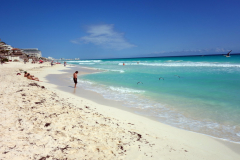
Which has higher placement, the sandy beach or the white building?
the white building

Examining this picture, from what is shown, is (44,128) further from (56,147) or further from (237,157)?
(237,157)

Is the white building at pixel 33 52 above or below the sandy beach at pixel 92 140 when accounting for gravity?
above

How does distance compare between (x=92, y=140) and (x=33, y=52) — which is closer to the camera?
(x=92, y=140)

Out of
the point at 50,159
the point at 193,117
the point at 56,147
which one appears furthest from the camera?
the point at 193,117

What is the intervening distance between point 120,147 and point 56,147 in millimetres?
1415

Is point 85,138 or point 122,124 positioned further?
point 122,124

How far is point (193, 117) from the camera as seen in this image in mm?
5926

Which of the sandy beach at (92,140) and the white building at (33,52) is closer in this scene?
the sandy beach at (92,140)

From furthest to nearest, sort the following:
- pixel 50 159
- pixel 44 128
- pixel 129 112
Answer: pixel 129 112 < pixel 44 128 < pixel 50 159

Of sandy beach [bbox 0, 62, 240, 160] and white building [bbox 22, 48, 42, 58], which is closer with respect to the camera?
sandy beach [bbox 0, 62, 240, 160]

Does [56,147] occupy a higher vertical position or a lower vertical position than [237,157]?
higher

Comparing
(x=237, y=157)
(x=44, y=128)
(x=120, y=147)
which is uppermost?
(x=44, y=128)

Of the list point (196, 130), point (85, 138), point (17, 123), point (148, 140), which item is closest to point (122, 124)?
point (148, 140)

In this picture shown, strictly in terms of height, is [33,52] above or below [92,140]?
above
